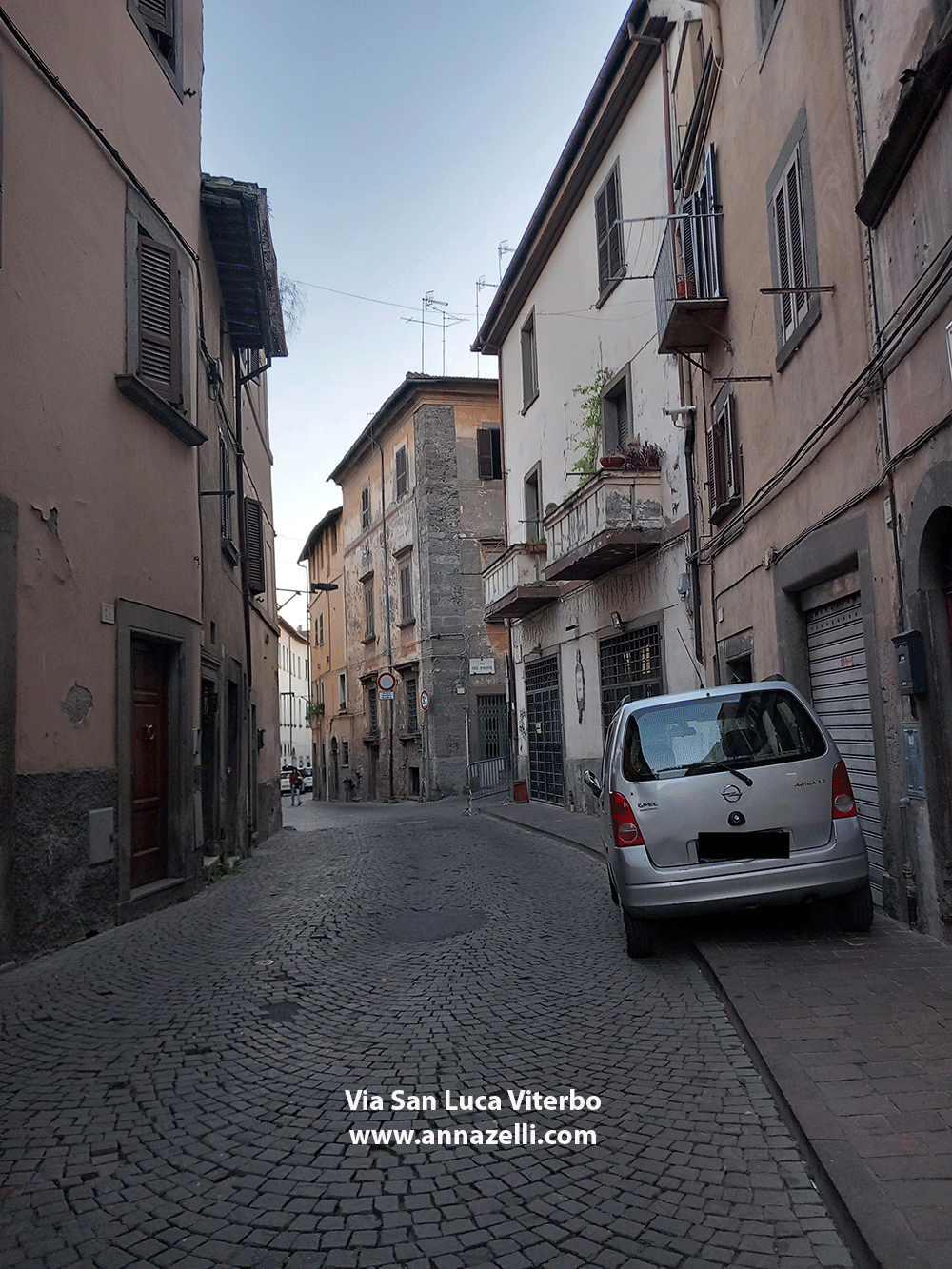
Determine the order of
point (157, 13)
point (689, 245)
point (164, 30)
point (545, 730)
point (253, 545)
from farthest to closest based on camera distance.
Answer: point (545, 730)
point (253, 545)
point (689, 245)
point (164, 30)
point (157, 13)

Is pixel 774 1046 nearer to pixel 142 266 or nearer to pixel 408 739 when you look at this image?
pixel 142 266

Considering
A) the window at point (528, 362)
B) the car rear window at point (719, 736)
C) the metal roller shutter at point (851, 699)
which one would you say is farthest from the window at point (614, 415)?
the car rear window at point (719, 736)

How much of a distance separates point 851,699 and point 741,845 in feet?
8.04

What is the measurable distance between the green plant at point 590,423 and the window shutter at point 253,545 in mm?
5489

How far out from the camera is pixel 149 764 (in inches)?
379

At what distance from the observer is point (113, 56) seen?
8961 millimetres

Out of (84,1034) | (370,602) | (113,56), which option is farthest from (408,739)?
(84,1034)

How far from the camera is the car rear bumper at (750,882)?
19.3ft

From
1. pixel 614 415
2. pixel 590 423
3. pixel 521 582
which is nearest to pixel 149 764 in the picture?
pixel 590 423

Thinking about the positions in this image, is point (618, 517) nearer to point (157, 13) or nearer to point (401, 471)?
point (157, 13)

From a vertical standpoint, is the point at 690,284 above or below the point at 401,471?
below

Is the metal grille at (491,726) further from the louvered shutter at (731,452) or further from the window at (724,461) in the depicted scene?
the louvered shutter at (731,452)

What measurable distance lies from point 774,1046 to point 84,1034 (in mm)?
3453

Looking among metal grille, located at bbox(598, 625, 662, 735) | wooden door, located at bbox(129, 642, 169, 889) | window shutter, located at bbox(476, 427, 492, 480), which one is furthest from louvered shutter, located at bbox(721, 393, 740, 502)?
window shutter, located at bbox(476, 427, 492, 480)
